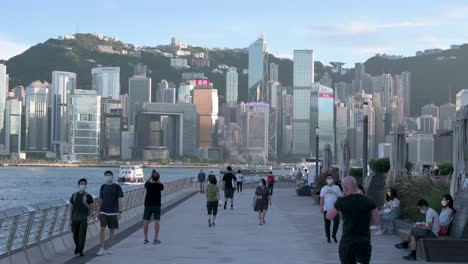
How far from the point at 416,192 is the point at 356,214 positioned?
38.2ft

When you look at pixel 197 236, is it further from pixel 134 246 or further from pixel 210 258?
pixel 210 258

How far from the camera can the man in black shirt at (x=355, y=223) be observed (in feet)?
35.0

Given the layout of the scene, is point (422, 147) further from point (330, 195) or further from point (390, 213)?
point (330, 195)

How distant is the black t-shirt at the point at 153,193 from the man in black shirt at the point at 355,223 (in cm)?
869

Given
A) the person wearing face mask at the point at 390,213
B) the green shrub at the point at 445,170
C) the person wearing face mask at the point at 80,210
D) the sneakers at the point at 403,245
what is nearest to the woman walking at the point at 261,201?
the person wearing face mask at the point at 390,213

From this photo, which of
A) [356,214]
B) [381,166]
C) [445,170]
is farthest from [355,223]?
[381,166]

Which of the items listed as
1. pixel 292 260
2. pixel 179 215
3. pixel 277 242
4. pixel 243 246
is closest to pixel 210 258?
pixel 292 260

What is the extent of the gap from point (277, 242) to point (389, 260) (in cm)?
382

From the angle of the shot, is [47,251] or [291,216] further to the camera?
[291,216]

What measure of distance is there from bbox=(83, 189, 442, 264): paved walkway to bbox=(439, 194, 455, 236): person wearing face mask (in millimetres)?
905

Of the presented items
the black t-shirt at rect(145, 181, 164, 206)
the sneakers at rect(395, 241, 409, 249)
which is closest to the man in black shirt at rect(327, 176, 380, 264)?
the sneakers at rect(395, 241, 409, 249)

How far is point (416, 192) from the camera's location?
2195cm

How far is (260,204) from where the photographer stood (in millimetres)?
25422

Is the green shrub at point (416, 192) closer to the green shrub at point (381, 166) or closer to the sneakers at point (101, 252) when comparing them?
the green shrub at point (381, 166)
